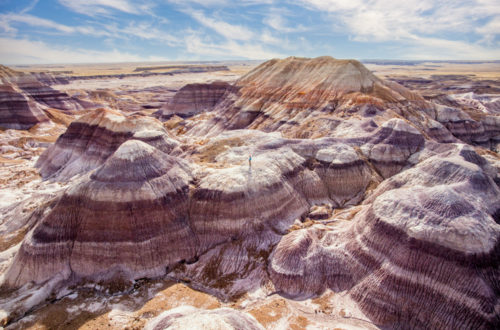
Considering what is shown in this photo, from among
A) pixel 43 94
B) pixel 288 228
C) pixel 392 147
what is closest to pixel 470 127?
pixel 392 147

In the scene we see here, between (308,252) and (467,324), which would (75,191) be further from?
(467,324)

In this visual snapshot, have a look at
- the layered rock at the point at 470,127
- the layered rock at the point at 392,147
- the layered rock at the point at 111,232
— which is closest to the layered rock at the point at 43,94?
the layered rock at the point at 111,232

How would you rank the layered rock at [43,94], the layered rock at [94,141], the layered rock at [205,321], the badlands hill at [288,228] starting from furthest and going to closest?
the layered rock at [43,94]
the layered rock at [94,141]
the badlands hill at [288,228]
the layered rock at [205,321]

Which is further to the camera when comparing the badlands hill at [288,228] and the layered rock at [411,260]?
the badlands hill at [288,228]

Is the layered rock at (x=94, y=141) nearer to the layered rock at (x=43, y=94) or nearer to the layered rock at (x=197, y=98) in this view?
the layered rock at (x=197, y=98)

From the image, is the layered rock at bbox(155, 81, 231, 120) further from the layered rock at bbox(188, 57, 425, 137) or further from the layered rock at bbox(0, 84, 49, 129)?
the layered rock at bbox(0, 84, 49, 129)

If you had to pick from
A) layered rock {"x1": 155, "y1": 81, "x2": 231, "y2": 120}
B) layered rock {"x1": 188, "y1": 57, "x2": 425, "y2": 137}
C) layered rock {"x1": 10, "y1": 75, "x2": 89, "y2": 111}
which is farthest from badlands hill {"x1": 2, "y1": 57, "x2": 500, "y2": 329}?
layered rock {"x1": 10, "y1": 75, "x2": 89, "y2": 111}

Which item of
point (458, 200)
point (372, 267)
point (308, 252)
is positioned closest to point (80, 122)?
point (308, 252)
